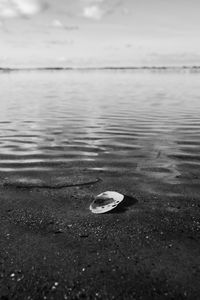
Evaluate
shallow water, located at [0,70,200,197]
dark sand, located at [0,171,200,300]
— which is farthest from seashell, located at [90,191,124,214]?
shallow water, located at [0,70,200,197]

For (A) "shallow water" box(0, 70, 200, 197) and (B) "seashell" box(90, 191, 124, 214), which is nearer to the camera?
(B) "seashell" box(90, 191, 124, 214)

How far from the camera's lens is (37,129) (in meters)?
14.6

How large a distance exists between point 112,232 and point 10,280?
5.94 feet

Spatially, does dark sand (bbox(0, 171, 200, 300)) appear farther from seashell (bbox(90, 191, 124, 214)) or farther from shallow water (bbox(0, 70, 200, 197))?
shallow water (bbox(0, 70, 200, 197))

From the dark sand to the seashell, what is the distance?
5.5 inches

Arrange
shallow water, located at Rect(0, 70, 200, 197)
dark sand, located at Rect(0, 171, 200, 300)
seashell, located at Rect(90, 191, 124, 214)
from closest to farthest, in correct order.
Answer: dark sand, located at Rect(0, 171, 200, 300) < seashell, located at Rect(90, 191, 124, 214) < shallow water, located at Rect(0, 70, 200, 197)

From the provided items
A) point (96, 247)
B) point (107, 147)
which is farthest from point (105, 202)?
point (107, 147)

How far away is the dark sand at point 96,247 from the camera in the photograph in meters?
3.79

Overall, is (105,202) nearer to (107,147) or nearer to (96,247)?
(96,247)

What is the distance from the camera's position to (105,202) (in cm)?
611

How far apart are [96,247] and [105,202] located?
4.97 ft

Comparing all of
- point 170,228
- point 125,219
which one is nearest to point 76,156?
point 125,219

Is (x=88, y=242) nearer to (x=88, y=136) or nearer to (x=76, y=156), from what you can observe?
(x=76, y=156)

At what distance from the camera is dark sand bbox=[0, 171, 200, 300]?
12.4 feet
